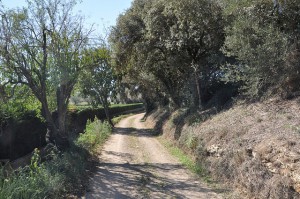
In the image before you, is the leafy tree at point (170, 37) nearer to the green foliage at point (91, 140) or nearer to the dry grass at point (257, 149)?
the dry grass at point (257, 149)

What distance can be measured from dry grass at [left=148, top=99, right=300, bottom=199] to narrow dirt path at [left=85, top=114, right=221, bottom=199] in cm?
104

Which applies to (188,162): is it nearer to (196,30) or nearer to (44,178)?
(44,178)

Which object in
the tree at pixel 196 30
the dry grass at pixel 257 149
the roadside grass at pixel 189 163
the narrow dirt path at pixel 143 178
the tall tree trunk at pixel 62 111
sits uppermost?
the tree at pixel 196 30

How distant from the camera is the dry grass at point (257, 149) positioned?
782 centimetres

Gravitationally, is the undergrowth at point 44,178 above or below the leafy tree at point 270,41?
below

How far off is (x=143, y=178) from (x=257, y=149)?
4840 mm

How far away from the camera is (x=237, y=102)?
54.9 feet

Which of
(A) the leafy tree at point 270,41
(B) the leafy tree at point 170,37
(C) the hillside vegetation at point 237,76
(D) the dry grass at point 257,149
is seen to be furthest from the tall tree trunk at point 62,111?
(A) the leafy tree at point 270,41

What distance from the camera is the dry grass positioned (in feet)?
25.6

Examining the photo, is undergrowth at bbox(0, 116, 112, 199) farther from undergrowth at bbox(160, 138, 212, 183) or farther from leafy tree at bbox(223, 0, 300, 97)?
leafy tree at bbox(223, 0, 300, 97)

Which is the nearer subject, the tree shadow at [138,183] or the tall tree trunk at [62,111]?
the tree shadow at [138,183]

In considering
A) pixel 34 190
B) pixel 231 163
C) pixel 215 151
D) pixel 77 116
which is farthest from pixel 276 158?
pixel 77 116

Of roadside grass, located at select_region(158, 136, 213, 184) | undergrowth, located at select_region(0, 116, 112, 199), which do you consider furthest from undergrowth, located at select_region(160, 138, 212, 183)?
undergrowth, located at select_region(0, 116, 112, 199)

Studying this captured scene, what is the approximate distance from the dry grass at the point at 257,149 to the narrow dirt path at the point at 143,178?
1044 millimetres
